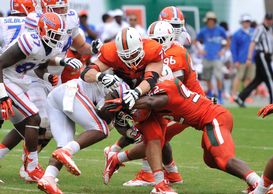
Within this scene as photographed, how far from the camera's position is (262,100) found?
19.6 m

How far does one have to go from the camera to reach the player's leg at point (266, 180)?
6.37 m

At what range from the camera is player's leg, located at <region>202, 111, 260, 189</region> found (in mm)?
6680

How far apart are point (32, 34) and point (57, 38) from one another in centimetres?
21

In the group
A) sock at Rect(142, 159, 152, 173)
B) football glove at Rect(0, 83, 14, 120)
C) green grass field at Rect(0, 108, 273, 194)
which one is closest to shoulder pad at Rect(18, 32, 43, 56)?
football glove at Rect(0, 83, 14, 120)

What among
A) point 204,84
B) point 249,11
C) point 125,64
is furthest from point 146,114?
point 249,11

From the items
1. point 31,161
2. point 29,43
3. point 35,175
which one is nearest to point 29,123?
point 31,161

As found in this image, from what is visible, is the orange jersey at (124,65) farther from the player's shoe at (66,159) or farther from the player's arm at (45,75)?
the player's arm at (45,75)

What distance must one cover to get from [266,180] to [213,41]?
11087mm

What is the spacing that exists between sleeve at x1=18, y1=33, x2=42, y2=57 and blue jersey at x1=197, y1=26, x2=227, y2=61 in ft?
33.5

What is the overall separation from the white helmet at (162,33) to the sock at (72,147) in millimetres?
1367

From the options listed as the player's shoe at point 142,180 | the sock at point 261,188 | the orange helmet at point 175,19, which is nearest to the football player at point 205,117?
the sock at point 261,188

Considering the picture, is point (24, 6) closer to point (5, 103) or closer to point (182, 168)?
point (5, 103)

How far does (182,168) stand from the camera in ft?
28.8

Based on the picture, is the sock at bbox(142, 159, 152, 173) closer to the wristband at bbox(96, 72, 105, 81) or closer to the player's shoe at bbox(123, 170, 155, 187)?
the player's shoe at bbox(123, 170, 155, 187)
